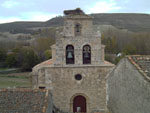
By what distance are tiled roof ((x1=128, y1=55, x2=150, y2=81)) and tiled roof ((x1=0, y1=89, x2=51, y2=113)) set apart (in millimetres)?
4267

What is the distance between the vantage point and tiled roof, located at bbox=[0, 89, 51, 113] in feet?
28.5

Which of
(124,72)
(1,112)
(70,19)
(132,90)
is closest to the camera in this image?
(132,90)

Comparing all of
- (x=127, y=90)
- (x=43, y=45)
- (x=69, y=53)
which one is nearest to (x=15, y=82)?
(x=43, y=45)

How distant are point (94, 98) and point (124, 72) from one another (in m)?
5.64

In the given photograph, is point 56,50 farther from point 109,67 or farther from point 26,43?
point 26,43

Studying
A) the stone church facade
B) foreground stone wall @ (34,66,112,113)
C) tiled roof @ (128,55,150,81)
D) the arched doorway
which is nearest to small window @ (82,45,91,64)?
the stone church facade

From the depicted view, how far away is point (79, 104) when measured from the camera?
12867 mm

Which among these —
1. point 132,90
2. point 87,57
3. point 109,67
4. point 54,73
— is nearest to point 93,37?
point 87,57

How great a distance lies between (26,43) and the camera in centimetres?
5734

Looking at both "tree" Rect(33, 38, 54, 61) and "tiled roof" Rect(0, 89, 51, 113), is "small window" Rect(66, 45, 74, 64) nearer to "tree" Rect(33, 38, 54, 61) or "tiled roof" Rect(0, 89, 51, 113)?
"tiled roof" Rect(0, 89, 51, 113)

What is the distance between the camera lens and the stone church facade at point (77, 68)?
12.5m

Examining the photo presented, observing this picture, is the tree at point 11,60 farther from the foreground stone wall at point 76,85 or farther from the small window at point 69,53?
the small window at point 69,53

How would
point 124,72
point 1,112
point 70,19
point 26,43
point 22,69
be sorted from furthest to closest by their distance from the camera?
point 26,43, point 22,69, point 70,19, point 1,112, point 124,72

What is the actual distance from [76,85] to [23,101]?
4339 millimetres
